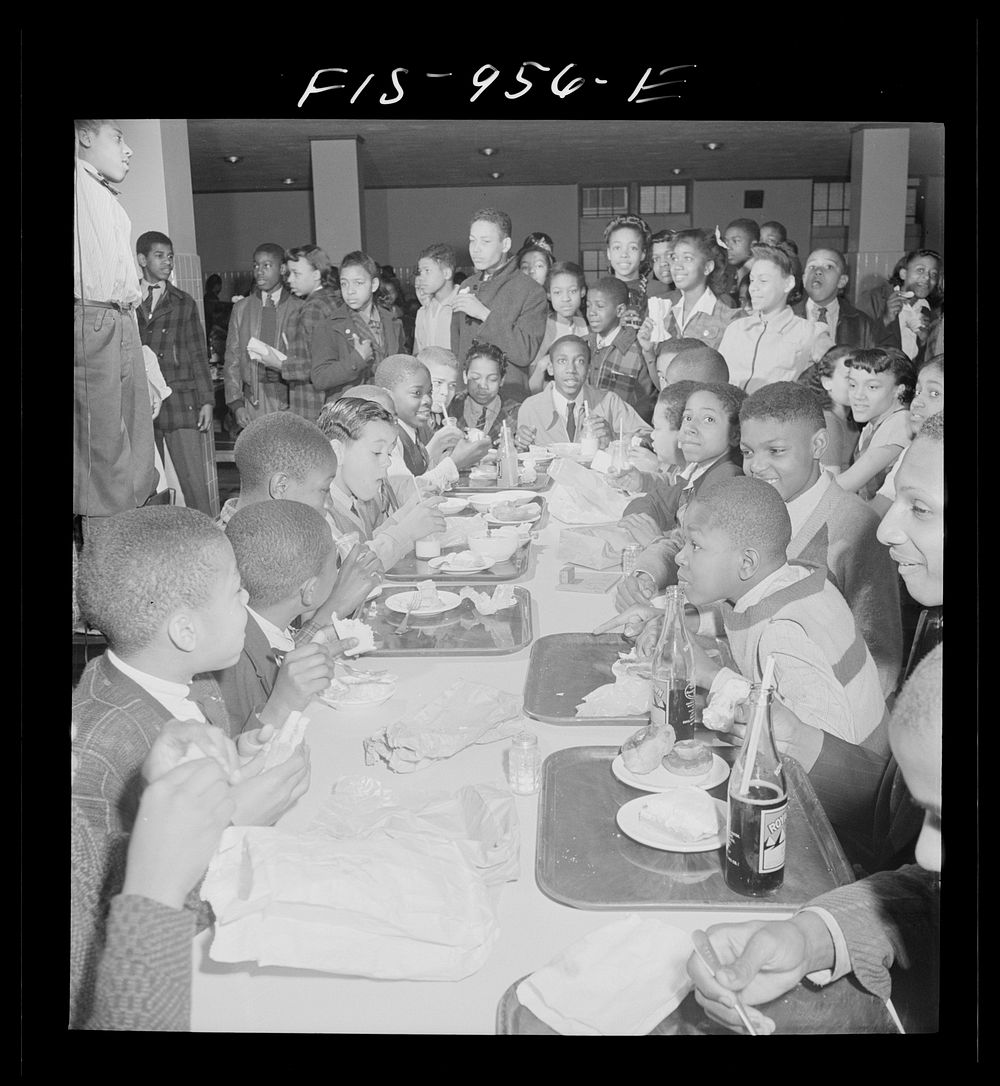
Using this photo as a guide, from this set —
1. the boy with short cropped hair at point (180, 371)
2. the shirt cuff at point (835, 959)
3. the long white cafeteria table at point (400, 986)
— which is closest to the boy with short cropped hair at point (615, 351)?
the boy with short cropped hair at point (180, 371)

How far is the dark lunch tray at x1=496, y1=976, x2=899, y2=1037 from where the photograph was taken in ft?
3.54

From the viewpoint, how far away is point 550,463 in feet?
7.68

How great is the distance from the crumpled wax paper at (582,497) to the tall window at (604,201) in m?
0.67

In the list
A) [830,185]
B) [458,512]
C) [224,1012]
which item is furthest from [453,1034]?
[458,512]

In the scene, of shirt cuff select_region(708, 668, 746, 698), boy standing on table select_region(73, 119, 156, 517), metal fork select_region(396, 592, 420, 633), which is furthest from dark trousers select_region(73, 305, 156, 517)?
shirt cuff select_region(708, 668, 746, 698)

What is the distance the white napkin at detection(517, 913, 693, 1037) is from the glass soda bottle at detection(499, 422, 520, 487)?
1284mm

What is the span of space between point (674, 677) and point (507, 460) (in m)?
0.95

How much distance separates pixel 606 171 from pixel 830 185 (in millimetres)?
359

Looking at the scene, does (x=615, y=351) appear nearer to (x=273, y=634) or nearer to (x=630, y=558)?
(x=630, y=558)

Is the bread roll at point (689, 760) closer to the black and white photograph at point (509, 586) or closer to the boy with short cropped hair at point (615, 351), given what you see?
the black and white photograph at point (509, 586)

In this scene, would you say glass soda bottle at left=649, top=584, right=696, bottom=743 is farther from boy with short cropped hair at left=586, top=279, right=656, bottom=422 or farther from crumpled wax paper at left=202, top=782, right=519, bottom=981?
boy with short cropped hair at left=586, top=279, right=656, bottom=422

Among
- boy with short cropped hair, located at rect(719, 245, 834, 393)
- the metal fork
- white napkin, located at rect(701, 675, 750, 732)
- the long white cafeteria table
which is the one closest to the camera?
the long white cafeteria table

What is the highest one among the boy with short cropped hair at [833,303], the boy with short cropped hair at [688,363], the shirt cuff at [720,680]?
the boy with short cropped hair at [833,303]

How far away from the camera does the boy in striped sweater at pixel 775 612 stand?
5.51ft
